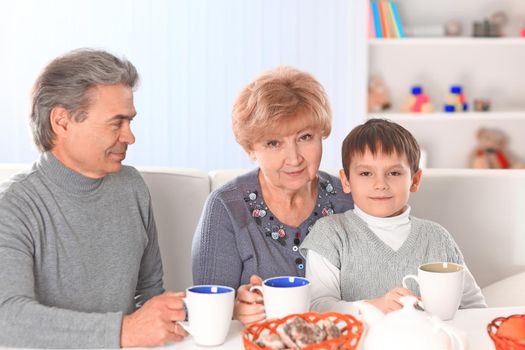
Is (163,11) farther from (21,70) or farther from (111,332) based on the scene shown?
(111,332)

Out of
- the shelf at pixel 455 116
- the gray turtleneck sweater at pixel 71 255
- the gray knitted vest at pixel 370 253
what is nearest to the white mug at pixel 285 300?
the gray turtleneck sweater at pixel 71 255

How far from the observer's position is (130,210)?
2045 mm

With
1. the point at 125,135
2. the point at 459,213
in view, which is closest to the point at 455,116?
the point at 459,213

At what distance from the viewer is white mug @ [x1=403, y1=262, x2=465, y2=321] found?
1.50 m

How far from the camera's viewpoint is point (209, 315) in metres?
1.43

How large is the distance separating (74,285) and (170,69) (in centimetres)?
310

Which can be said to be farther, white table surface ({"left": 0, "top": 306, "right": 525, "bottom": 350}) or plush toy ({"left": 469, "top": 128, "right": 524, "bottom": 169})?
plush toy ({"left": 469, "top": 128, "right": 524, "bottom": 169})

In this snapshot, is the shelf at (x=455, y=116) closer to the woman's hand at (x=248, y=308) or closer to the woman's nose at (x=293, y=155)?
the woman's nose at (x=293, y=155)

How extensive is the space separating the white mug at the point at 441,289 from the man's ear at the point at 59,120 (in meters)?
0.86

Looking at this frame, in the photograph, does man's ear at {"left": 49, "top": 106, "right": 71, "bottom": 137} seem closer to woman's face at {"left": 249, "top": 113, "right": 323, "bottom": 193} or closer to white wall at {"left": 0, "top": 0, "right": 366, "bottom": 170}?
woman's face at {"left": 249, "top": 113, "right": 323, "bottom": 193}

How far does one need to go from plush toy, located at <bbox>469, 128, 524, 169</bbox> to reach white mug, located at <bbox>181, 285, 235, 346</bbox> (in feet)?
12.2

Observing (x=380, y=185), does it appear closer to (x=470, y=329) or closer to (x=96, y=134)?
(x=470, y=329)

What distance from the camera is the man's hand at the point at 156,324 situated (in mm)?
1474

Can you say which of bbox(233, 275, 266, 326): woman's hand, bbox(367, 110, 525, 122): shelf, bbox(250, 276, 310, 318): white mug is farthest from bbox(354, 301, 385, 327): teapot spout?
bbox(367, 110, 525, 122): shelf
